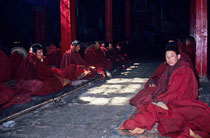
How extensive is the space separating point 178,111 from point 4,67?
4.74m

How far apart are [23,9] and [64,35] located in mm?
6514

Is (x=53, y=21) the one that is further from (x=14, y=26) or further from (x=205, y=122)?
(x=205, y=122)

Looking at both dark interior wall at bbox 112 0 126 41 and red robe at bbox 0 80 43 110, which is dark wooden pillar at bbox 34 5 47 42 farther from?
red robe at bbox 0 80 43 110

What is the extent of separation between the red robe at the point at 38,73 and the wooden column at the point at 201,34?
169 inches

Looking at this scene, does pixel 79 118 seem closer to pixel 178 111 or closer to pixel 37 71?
pixel 178 111

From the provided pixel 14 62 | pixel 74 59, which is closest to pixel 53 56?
pixel 74 59

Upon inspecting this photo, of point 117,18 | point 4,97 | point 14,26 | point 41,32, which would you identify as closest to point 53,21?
point 41,32

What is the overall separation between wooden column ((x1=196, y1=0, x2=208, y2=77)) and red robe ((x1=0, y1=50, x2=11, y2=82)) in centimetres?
550

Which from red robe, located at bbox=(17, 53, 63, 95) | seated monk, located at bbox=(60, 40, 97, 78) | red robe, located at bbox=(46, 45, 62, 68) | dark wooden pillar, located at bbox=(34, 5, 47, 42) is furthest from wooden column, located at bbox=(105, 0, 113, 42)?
red robe, located at bbox=(17, 53, 63, 95)

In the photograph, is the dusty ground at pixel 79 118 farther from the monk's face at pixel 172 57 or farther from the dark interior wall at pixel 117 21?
the dark interior wall at pixel 117 21

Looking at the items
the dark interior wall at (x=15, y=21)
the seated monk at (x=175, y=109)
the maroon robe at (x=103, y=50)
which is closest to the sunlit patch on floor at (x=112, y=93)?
the seated monk at (x=175, y=109)

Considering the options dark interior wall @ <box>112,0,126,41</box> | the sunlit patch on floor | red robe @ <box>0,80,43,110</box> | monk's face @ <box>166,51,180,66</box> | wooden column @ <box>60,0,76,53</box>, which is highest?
dark interior wall @ <box>112,0,126,41</box>

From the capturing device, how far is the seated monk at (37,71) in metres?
5.56

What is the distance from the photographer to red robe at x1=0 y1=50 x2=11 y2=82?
5879 millimetres
